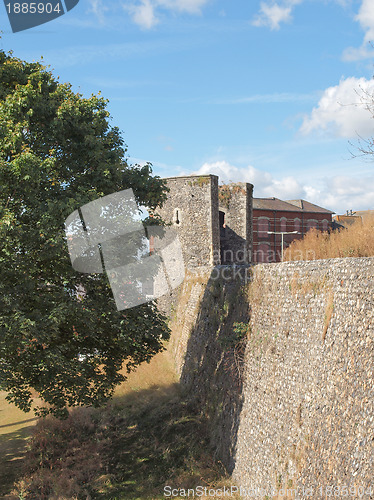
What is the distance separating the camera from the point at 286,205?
172ft

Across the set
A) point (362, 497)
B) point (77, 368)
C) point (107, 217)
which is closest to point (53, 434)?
point (77, 368)

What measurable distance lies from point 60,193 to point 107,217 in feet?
5.18

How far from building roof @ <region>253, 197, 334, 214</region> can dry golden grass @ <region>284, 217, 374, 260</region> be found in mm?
32698

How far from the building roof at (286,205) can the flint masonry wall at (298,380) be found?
1316 inches

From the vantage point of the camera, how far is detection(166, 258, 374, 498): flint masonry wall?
8070 mm

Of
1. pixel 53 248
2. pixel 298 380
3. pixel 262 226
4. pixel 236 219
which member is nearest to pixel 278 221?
pixel 262 226

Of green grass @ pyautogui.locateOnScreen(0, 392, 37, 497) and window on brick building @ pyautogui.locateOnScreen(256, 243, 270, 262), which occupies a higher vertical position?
window on brick building @ pyautogui.locateOnScreen(256, 243, 270, 262)

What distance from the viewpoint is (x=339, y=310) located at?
9.41 metres

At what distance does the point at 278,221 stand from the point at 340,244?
36.9m

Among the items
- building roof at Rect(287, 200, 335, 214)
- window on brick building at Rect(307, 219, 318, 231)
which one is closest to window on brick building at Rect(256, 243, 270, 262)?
window on brick building at Rect(307, 219, 318, 231)

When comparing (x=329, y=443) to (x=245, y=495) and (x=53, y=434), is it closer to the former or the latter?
(x=245, y=495)

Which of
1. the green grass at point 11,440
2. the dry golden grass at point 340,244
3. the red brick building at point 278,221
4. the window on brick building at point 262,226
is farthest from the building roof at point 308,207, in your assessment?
the green grass at point 11,440

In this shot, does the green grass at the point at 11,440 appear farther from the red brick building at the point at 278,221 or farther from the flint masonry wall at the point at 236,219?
the red brick building at the point at 278,221

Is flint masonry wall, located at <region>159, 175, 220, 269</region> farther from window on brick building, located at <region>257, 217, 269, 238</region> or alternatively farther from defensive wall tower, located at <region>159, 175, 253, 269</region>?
window on brick building, located at <region>257, 217, 269, 238</region>
